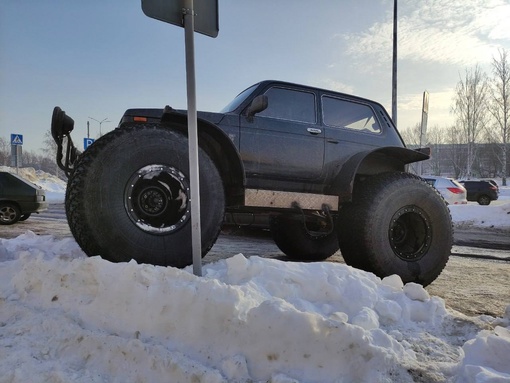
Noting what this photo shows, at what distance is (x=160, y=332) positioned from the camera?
73.7 inches

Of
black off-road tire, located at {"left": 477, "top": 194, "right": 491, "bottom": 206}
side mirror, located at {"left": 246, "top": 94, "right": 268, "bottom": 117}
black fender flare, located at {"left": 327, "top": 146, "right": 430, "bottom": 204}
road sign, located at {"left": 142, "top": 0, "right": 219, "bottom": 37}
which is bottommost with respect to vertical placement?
black off-road tire, located at {"left": 477, "top": 194, "right": 491, "bottom": 206}

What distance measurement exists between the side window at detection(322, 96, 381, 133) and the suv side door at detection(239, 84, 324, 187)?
19cm

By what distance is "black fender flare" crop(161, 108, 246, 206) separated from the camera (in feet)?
9.97

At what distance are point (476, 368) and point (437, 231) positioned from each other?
2.00m

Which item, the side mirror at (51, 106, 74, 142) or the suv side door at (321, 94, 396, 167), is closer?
the side mirror at (51, 106, 74, 142)

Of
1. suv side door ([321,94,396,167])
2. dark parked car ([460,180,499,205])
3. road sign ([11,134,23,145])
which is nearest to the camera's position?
suv side door ([321,94,396,167])

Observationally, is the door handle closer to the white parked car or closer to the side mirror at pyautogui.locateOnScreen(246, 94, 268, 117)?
the side mirror at pyautogui.locateOnScreen(246, 94, 268, 117)

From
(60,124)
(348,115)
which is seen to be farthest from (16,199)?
(348,115)

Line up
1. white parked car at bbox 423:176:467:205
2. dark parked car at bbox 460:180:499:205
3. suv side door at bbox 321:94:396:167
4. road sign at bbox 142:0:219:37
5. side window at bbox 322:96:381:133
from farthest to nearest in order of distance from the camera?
1. dark parked car at bbox 460:180:499:205
2. white parked car at bbox 423:176:467:205
3. side window at bbox 322:96:381:133
4. suv side door at bbox 321:94:396:167
5. road sign at bbox 142:0:219:37

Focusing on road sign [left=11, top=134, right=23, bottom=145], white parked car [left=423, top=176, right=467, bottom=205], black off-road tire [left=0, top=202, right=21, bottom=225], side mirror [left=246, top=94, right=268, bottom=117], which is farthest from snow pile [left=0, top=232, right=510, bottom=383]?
road sign [left=11, top=134, right=23, bottom=145]

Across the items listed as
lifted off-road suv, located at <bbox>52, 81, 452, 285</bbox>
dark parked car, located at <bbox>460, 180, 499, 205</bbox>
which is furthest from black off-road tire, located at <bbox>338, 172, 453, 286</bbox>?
dark parked car, located at <bbox>460, 180, 499, 205</bbox>

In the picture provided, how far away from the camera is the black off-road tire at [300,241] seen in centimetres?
483

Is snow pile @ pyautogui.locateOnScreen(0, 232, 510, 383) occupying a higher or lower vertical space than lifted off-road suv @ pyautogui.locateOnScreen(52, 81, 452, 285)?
lower

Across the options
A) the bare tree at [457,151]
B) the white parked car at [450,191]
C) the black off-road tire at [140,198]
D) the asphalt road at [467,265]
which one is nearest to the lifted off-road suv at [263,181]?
the black off-road tire at [140,198]
